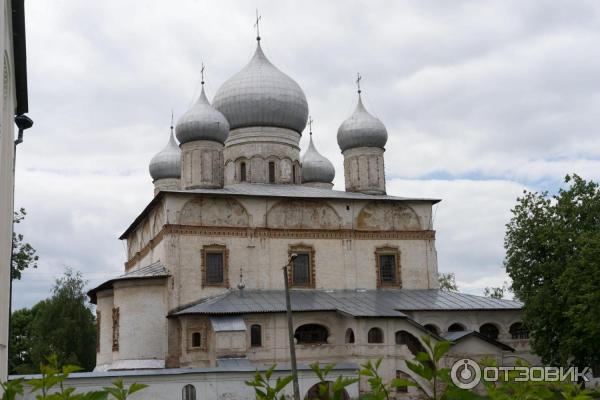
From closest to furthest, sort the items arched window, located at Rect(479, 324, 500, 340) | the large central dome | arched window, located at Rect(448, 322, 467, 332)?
arched window, located at Rect(448, 322, 467, 332) < arched window, located at Rect(479, 324, 500, 340) < the large central dome

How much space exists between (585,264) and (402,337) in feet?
21.5

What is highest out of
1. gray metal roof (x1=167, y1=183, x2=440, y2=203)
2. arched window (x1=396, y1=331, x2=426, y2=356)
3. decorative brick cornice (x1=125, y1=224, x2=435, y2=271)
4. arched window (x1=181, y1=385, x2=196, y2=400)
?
gray metal roof (x1=167, y1=183, x2=440, y2=203)

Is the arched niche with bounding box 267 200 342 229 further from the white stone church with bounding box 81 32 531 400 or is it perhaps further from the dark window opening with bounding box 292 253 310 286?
the dark window opening with bounding box 292 253 310 286

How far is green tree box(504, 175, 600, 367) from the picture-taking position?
2117 cm

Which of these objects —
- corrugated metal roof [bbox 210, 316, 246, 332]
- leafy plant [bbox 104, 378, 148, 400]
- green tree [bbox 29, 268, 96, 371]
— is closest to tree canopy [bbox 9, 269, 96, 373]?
green tree [bbox 29, 268, 96, 371]

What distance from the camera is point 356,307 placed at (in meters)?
25.5

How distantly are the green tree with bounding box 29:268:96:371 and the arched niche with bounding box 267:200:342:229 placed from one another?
1403cm

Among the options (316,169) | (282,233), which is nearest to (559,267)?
(282,233)

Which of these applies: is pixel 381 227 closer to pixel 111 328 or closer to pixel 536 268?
pixel 536 268

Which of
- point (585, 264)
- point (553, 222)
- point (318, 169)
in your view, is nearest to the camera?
point (585, 264)

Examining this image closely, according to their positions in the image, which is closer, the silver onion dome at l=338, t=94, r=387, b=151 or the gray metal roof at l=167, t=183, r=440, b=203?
the gray metal roof at l=167, t=183, r=440, b=203

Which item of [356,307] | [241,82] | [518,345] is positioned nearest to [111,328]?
[356,307]

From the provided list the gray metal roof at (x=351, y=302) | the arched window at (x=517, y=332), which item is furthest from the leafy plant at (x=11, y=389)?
the arched window at (x=517, y=332)

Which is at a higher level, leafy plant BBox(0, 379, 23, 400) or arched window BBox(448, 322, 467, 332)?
arched window BBox(448, 322, 467, 332)
